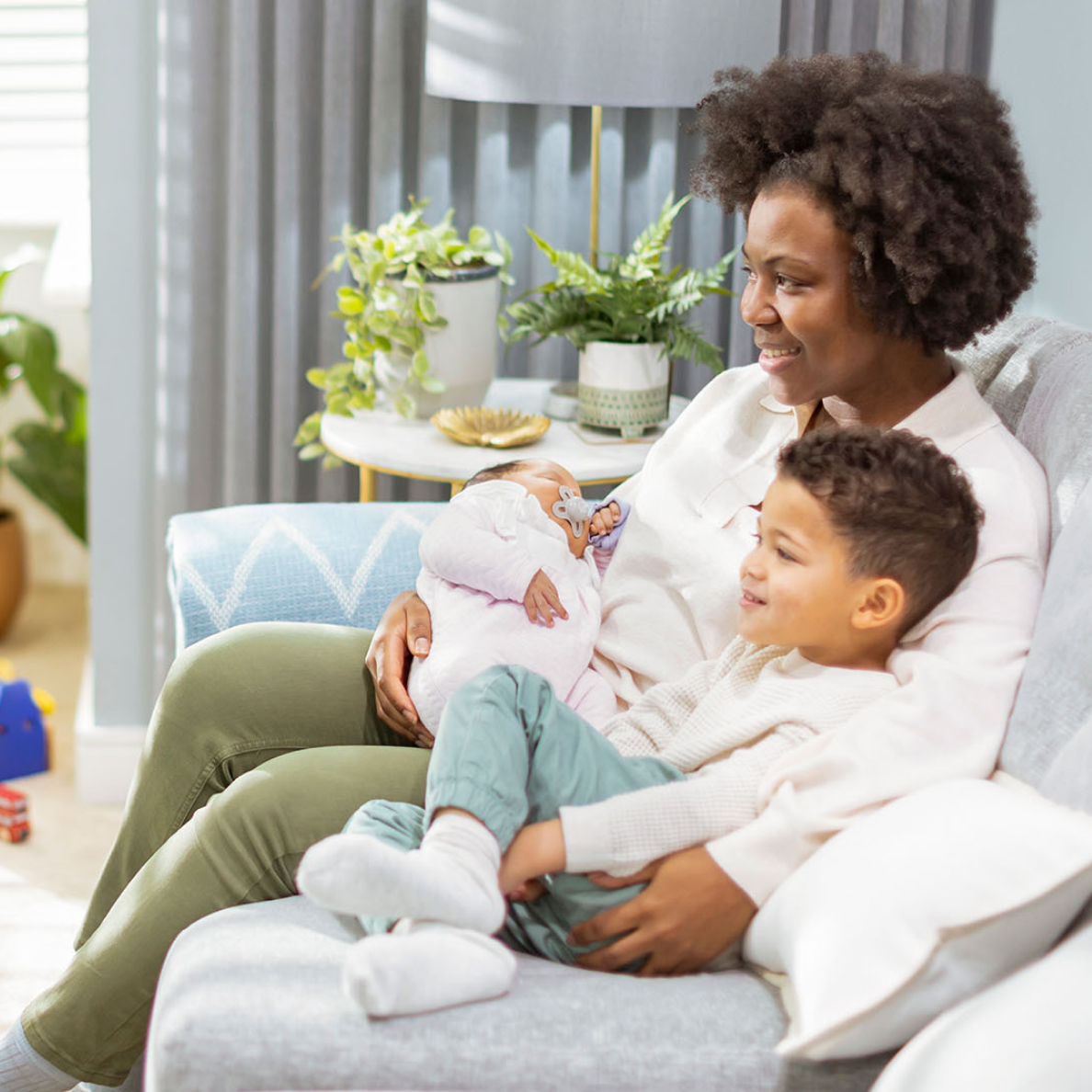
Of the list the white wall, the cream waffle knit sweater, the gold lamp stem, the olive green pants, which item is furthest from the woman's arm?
the white wall

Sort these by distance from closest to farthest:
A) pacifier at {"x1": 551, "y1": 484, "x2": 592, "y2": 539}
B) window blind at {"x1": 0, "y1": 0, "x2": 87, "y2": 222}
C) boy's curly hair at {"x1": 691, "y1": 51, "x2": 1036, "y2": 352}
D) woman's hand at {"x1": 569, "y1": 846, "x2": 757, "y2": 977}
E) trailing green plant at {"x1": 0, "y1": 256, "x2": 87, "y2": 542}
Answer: woman's hand at {"x1": 569, "y1": 846, "x2": 757, "y2": 977}, boy's curly hair at {"x1": 691, "y1": 51, "x2": 1036, "y2": 352}, pacifier at {"x1": 551, "y1": 484, "x2": 592, "y2": 539}, trailing green plant at {"x1": 0, "y1": 256, "x2": 87, "y2": 542}, window blind at {"x1": 0, "y1": 0, "x2": 87, "y2": 222}

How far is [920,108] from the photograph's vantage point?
4.10 ft

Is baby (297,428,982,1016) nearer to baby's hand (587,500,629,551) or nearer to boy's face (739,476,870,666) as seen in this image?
boy's face (739,476,870,666)

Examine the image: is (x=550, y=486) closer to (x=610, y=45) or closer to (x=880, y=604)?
(x=880, y=604)

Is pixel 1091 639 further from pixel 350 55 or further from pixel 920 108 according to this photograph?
pixel 350 55

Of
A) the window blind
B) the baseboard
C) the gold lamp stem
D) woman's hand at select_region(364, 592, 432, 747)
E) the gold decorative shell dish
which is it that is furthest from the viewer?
the window blind

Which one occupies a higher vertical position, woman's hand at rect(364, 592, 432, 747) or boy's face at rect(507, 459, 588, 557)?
boy's face at rect(507, 459, 588, 557)

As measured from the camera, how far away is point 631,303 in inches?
79.0

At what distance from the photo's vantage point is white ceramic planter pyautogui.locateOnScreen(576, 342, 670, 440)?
2.01m

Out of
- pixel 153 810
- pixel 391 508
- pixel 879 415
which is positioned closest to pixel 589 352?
pixel 391 508

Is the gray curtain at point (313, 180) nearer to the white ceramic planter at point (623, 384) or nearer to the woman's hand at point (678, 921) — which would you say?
the white ceramic planter at point (623, 384)

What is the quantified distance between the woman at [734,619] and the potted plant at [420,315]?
1.86 feet

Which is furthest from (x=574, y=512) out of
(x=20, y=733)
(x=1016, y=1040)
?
(x=20, y=733)

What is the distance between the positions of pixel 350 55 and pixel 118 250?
518 millimetres
